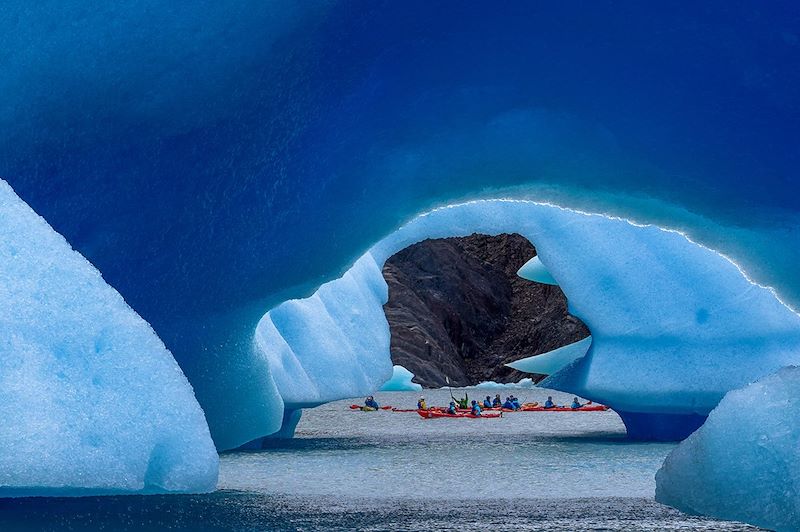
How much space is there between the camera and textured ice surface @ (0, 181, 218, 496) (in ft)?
9.92

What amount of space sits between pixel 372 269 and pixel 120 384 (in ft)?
42.7

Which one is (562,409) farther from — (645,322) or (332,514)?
(332,514)

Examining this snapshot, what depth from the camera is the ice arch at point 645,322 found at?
10.3 meters

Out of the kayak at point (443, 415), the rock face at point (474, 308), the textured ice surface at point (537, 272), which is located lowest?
the kayak at point (443, 415)

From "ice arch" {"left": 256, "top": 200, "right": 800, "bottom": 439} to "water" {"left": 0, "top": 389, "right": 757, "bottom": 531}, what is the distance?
1.90 feet

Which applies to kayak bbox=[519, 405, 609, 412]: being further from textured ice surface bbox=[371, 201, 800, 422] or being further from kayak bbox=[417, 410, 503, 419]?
textured ice surface bbox=[371, 201, 800, 422]

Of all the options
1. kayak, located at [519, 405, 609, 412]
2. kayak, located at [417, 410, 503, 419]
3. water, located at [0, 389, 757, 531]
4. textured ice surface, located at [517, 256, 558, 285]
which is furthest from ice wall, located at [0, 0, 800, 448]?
kayak, located at [519, 405, 609, 412]

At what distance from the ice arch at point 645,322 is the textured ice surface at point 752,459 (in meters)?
5.23

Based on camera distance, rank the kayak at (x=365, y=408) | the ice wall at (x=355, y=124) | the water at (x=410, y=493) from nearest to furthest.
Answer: the water at (x=410, y=493) < the ice wall at (x=355, y=124) < the kayak at (x=365, y=408)

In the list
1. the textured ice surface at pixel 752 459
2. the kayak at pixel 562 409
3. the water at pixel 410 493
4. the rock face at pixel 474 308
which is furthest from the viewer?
the rock face at pixel 474 308

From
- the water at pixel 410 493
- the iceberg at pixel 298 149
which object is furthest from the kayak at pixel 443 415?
the iceberg at pixel 298 149

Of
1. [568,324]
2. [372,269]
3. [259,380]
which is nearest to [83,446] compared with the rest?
[259,380]

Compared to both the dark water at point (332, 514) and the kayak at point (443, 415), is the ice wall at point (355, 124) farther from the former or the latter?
the kayak at point (443, 415)

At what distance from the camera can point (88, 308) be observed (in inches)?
129
